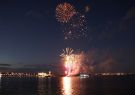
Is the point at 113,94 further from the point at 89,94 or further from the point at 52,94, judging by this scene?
the point at 52,94

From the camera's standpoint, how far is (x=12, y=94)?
5148 inches

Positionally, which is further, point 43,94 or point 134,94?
point 43,94

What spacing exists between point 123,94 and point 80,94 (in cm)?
2052

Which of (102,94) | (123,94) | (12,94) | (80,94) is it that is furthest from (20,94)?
(123,94)

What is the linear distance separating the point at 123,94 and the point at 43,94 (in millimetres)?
38448

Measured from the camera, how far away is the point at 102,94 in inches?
4978

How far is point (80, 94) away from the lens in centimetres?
13150

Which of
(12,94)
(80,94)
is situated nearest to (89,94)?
(80,94)

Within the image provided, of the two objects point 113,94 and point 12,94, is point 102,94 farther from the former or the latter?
point 12,94

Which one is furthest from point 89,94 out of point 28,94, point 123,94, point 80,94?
point 28,94

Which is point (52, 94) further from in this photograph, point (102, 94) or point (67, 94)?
point (102, 94)

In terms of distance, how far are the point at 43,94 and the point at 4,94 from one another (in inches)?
736

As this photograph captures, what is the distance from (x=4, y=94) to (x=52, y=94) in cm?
2304

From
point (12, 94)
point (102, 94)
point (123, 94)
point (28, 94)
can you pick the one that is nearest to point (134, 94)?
point (123, 94)
